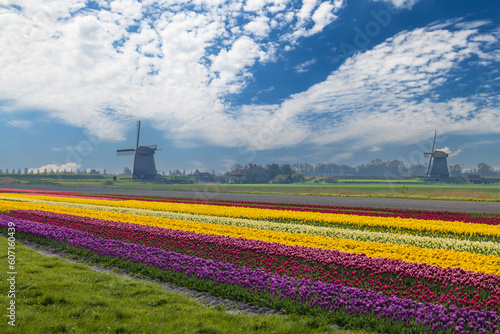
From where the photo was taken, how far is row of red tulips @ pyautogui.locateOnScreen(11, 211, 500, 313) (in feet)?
25.1

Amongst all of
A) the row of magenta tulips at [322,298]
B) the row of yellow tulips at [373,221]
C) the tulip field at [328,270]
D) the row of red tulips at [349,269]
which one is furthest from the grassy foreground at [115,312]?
the row of yellow tulips at [373,221]

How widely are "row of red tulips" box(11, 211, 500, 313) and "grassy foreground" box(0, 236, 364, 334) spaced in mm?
2565

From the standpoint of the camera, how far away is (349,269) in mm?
9469

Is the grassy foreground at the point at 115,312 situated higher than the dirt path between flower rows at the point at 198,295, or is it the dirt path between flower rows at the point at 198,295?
the grassy foreground at the point at 115,312

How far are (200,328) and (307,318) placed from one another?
7.20ft

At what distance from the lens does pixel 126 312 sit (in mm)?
6793

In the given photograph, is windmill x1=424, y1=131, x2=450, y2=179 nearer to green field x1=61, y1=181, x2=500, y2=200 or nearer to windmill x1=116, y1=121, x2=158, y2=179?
green field x1=61, y1=181, x2=500, y2=200

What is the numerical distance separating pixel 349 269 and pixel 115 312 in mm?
6214

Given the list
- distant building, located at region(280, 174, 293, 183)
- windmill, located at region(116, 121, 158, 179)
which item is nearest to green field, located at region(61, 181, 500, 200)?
windmill, located at region(116, 121, 158, 179)

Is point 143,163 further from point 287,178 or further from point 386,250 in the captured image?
point 386,250

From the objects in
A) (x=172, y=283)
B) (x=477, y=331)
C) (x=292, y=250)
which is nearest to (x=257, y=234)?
(x=292, y=250)

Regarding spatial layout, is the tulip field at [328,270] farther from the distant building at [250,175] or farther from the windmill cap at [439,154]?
the distant building at [250,175]

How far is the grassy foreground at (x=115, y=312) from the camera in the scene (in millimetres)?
6180

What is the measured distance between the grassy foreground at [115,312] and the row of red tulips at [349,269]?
2.56m
